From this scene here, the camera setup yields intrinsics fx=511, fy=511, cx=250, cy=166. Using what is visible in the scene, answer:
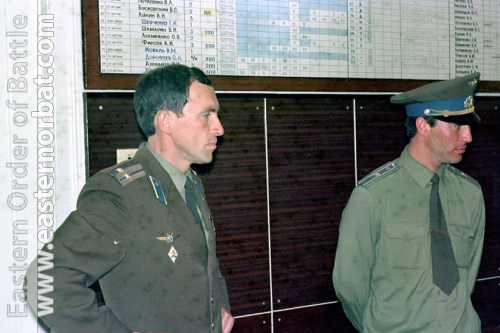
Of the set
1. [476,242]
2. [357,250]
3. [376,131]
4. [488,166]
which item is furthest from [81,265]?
[488,166]

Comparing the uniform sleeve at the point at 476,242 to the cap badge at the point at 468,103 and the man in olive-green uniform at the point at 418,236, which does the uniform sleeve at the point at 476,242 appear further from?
the cap badge at the point at 468,103

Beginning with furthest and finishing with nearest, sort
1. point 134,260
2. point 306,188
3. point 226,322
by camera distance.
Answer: point 306,188 → point 226,322 → point 134,260

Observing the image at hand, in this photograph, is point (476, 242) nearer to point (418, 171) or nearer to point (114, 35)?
point (418, 171)

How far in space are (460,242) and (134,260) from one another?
132cm

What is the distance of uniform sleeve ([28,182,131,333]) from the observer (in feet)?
4.37

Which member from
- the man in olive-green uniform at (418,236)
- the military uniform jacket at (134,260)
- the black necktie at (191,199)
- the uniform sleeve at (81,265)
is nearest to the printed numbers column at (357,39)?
the man in olive-green uniform at (418,236)

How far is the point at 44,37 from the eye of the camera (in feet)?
6.78

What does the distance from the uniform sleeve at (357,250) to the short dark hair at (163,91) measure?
2.58 feet

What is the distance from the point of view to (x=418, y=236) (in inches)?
80.0

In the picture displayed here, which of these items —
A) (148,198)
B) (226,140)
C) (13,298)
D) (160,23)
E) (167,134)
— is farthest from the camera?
(226,140)

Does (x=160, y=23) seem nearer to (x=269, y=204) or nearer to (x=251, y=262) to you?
(x=269, y=204)

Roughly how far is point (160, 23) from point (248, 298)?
133 cm

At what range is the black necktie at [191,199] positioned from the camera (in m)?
1.72

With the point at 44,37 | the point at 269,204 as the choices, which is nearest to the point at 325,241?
the point at 269,204
